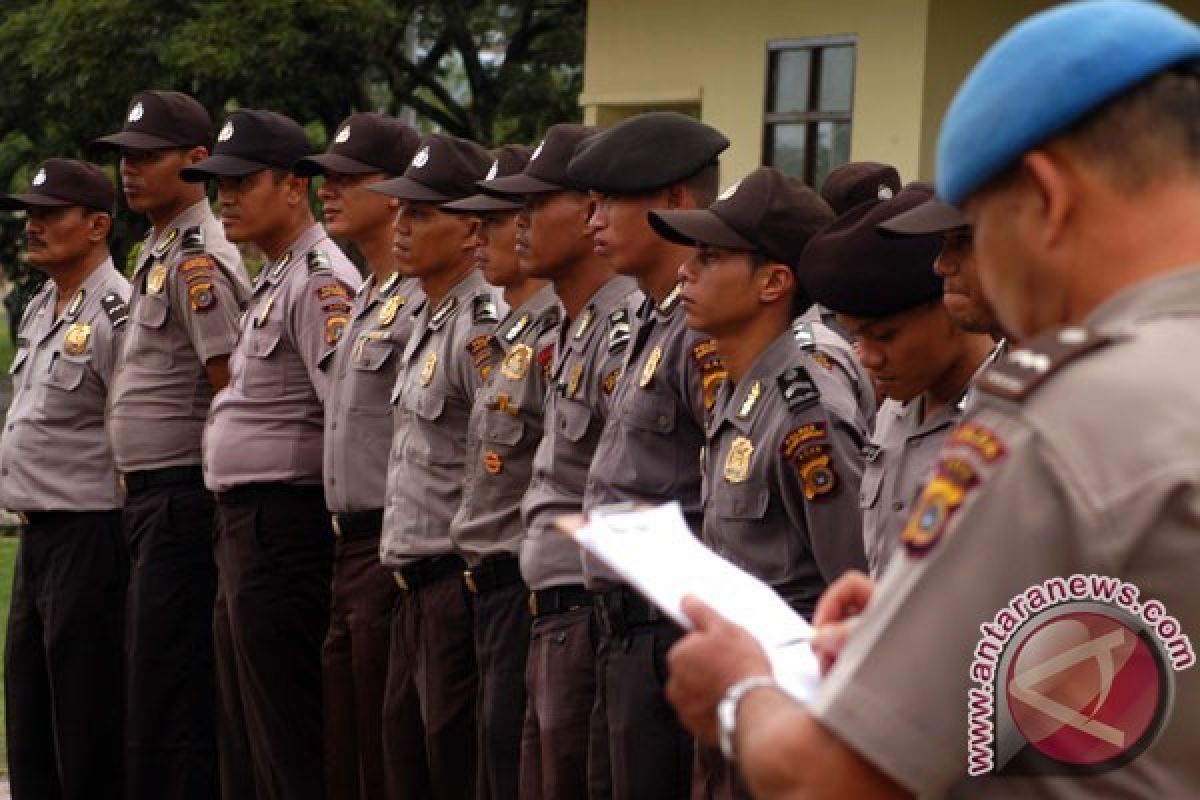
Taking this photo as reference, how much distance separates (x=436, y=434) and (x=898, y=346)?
2147mm

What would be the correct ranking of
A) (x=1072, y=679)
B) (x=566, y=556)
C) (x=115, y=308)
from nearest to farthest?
1. (x=1072, y=679)
2. (x=566, y=556)
3. (x=115, y=308)

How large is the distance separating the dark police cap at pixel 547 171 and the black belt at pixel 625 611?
117 centimetres

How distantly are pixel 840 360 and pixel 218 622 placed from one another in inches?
113

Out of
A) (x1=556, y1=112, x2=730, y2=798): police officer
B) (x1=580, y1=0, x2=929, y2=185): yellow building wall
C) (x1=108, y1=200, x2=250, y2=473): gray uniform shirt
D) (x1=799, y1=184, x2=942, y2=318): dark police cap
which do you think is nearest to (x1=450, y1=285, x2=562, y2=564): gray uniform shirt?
(x1=556, y1=112, x2=730, y2=798): police officer

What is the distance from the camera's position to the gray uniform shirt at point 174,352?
22.3 feet

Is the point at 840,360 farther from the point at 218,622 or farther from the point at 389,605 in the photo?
the point at 218,622

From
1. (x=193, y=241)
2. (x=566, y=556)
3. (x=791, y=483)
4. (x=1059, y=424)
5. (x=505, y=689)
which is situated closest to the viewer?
(x=1059, y=424)

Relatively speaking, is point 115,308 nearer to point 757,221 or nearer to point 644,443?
point 644,443

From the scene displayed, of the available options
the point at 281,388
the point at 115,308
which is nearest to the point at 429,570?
the point at 281,388

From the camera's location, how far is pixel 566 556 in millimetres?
5000

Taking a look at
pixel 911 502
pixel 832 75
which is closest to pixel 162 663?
pixel 911 502

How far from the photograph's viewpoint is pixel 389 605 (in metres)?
6.14

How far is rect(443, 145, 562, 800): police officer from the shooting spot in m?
5.43

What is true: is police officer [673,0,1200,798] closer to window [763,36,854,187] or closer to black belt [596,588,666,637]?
black belt [596,588,666,637]
